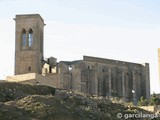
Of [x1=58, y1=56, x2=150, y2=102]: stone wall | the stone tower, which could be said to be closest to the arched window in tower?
the stone tower

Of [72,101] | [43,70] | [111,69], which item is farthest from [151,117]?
[111,69]

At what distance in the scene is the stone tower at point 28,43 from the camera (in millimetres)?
52500

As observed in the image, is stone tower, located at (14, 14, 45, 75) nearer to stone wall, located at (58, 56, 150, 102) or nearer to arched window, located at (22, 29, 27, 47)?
arched window, located at (22, 29, 27, 47)

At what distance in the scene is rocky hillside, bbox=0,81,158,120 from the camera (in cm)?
1320

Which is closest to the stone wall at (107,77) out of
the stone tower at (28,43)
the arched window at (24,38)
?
the stone tower at (28,43)

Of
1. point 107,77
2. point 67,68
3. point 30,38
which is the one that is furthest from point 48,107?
point 107,77

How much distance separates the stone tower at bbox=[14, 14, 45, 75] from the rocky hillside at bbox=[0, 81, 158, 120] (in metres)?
34.4

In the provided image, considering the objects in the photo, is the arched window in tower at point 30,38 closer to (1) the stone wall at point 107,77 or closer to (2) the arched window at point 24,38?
(2) the arched window at point 24,38

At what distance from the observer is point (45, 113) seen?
13281 mm

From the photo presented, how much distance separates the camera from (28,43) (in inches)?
2114

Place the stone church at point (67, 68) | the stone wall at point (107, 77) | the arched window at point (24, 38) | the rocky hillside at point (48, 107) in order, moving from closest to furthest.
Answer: the rocky hillside at point (48, 107) < the stone church at point (67, 68) < the stone wall at point (107, 77) < the arched window at point (24, 38)

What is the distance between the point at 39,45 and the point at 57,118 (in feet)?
134

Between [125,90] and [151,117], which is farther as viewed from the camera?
[125,90]

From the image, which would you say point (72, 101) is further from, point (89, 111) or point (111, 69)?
point (111, 69)
